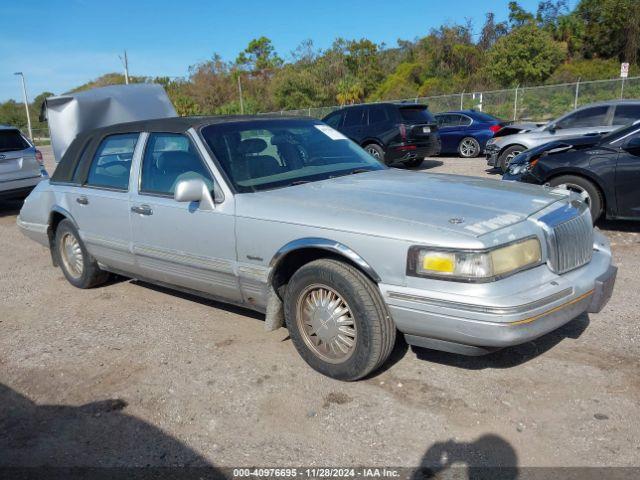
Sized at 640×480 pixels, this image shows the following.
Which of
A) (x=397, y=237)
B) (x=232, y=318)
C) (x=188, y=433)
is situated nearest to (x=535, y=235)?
(x=397, y=237)

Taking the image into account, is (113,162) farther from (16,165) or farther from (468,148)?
(468,148)

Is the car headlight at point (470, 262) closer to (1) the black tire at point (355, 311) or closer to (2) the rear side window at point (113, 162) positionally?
(1) the black tire at point (355, 311)

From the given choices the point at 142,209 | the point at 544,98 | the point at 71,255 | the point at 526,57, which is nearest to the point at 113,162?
the point at 142,209

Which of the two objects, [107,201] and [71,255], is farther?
[71,255]

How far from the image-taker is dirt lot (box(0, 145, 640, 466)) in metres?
2.86

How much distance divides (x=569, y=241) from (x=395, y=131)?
32.6ft

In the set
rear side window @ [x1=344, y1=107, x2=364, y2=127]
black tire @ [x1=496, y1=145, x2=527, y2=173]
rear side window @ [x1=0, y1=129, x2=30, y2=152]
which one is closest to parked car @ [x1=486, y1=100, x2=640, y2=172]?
black tire @ [x1=496, y1=145, x2=527, y2=173]

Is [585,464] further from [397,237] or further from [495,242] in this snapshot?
[397,237]

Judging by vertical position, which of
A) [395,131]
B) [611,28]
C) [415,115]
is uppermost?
[611,28]

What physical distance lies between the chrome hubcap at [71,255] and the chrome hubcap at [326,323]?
302cm

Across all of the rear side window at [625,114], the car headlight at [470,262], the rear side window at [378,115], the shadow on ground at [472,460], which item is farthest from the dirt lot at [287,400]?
the rear side window at [378,115]

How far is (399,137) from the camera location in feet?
42.3

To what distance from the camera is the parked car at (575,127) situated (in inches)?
417

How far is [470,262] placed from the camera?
290cm
